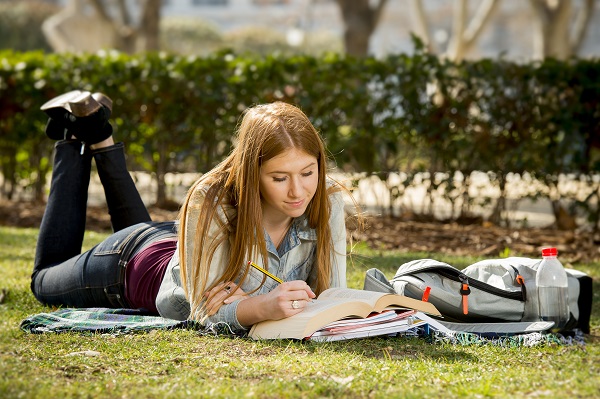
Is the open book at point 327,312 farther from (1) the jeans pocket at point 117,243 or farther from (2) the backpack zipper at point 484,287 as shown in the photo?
(1) the jeans pocket at point 117,243

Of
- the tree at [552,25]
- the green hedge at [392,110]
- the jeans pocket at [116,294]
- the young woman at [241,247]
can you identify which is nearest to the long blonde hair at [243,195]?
the young woman at [241,247]

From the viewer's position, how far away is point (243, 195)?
3.90m

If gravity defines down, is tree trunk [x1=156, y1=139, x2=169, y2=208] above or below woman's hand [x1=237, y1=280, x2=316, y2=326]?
above

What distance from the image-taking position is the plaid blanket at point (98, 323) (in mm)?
4039

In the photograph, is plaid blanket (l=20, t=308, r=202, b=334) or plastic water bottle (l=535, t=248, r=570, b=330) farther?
plastic water bottle (l=535, t=248, r=570, b=330)

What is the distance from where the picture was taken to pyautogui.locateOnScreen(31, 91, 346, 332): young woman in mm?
3855

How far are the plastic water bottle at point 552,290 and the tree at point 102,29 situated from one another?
63.3ft

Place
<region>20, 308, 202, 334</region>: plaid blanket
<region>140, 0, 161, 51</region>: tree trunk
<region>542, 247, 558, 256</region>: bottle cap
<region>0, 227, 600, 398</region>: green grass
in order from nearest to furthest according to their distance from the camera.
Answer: <region>0, 227, 600, 398</region>: green grass → <region>20, 308, 202, 334</region>: plaid blanket → <region>542, 247, 558, 256</region>: bottle cap → <region>140, 0, 161, 51</region>: tree trunk

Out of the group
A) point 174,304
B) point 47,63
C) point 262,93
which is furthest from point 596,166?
point 47,63

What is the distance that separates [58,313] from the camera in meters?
4.30

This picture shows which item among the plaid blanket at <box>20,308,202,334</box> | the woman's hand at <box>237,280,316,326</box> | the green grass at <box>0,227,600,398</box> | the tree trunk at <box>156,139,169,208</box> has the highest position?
the tree trunk at <box>156,139,169,208</box>

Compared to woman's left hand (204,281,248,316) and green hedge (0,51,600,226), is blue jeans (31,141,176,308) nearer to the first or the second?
woman's left hand (204,281,248,316)

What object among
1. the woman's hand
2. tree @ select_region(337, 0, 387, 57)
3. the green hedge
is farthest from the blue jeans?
tree @ select_region(337, 0, 387, 57)

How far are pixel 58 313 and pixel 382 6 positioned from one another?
14.7 metres
